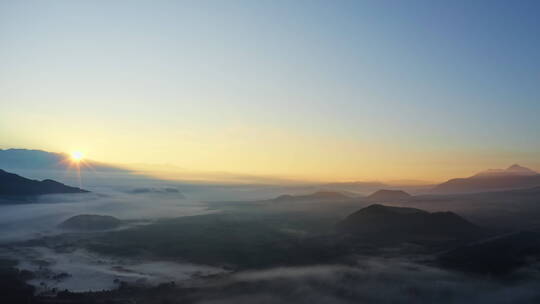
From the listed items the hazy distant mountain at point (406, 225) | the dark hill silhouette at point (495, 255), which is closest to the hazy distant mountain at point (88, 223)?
the hazy distant mountain at point (406, 225)

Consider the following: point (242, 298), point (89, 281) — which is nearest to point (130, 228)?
point (89, 281)

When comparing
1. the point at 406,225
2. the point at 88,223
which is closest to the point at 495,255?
the point at 406,225

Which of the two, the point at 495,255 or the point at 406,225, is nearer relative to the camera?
the point at 495,255

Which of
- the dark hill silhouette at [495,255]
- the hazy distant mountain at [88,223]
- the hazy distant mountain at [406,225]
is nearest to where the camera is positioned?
the dark hill silhouette at [495,255]

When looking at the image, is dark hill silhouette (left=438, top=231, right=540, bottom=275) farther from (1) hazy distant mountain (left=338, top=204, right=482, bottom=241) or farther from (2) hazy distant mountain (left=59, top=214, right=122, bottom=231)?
(2) hazy distant mountain (left=59, top=214, right=122, bottom=231)

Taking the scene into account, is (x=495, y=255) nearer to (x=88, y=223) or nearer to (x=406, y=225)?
(x=406, y=225)

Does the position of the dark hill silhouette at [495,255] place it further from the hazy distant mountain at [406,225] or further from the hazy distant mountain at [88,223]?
the hazy distant mountain at [88,223]

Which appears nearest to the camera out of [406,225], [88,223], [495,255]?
[495,255]
